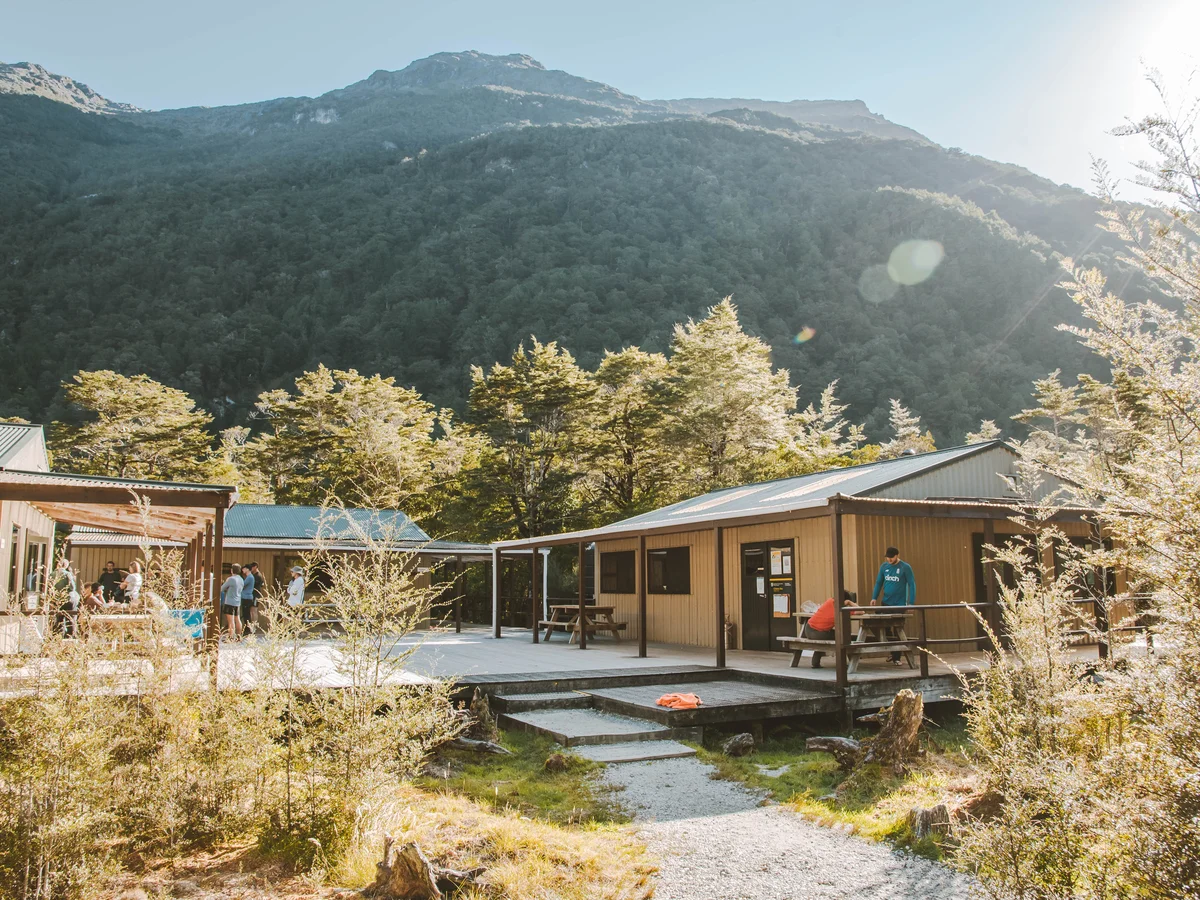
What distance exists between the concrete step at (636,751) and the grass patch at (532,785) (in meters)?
0.23

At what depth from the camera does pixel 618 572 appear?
56.9ft

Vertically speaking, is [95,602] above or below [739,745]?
above

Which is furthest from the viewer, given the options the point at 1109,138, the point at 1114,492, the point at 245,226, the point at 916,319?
the point at 245,226

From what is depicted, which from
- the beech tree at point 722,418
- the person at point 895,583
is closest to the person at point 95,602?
the person at point 895,583

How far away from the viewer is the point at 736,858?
4.59m

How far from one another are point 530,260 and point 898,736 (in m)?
49.9

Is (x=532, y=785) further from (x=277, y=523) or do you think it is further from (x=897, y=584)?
(x=277, y=523)

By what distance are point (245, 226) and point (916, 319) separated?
50.3m

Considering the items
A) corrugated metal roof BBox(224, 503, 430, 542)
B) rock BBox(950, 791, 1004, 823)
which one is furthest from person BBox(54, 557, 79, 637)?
corrugated metal roof BBox(224, 503, 430, 542)

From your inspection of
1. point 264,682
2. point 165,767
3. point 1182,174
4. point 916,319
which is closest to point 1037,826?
point 1182,174

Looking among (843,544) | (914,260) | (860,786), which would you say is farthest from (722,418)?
(914,260)

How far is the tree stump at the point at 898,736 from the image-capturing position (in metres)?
6.47

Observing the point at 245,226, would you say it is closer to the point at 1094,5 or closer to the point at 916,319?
the point at 916,319

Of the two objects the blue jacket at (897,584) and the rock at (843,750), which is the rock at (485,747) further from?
the blue jacket at (897,584)
